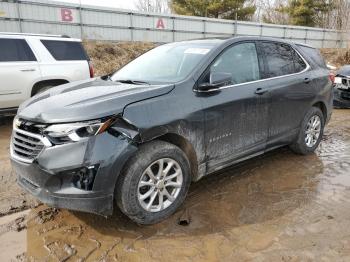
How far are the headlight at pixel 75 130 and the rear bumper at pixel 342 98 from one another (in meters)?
7.91

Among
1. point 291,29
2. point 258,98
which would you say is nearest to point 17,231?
point 258,98

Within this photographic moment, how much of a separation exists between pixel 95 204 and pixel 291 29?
27984 millimetres

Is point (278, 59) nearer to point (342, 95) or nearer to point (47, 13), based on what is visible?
point (342, 95)

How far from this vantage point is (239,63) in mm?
4055

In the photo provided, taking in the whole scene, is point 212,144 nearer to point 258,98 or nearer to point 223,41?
point 258,98

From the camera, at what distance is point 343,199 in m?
3.82

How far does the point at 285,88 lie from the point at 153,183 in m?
2.34

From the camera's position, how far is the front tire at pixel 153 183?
2993mm

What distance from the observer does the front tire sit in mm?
2993

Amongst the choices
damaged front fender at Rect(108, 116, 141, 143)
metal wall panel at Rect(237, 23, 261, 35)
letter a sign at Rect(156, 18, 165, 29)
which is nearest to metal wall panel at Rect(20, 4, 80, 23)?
letter a sign at Rect(156, 18, 165, 29)

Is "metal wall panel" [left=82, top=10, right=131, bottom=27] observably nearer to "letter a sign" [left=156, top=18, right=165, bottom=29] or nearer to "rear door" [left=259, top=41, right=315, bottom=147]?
"letter a sign" [left=156, top=18, right=165, bottom=29]

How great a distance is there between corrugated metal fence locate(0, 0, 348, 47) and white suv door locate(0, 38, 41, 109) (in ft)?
29.0

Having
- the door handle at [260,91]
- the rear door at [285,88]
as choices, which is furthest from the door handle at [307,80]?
the door handle at [260,91]

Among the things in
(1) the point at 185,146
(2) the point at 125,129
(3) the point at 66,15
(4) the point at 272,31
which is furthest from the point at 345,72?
(4) the point at 272,31
